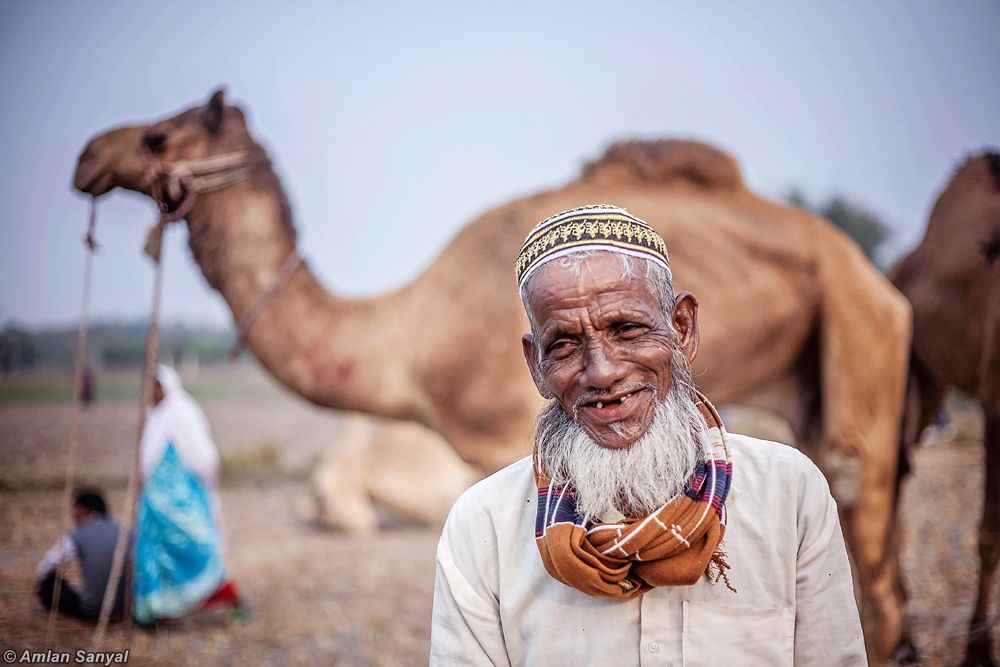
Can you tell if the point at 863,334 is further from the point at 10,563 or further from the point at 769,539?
the point at 10,563

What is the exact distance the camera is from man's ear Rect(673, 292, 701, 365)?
181cm

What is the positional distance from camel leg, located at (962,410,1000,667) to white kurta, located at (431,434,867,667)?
291 cm

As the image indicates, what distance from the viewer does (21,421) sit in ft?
23.8

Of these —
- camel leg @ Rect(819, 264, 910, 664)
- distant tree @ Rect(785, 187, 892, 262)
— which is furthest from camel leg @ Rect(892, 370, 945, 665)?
distant tree @ Rect(785, 187, 892, 262)

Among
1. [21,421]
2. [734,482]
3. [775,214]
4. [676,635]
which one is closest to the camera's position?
[676,635]

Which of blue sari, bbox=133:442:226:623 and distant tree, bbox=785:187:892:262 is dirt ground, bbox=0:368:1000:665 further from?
distant tree, bbox=785:187:892:262

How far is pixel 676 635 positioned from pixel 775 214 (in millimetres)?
3295

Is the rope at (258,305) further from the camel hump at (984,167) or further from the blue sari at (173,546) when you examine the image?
the camel hump at (984,167)

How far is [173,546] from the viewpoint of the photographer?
5656mm

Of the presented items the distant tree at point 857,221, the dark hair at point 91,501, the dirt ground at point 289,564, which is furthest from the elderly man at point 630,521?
the distant tree at point 857,221

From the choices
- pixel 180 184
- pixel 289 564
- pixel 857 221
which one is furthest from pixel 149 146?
pixel 857 221

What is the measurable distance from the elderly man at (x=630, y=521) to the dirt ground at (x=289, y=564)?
3123 millimetres

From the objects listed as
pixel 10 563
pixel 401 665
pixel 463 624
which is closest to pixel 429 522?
pixel 10 563

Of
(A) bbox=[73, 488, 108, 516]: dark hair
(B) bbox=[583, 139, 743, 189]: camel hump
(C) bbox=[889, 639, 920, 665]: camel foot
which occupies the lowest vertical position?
(A) bbox=[73, 488, 108, 516]: dark hair
